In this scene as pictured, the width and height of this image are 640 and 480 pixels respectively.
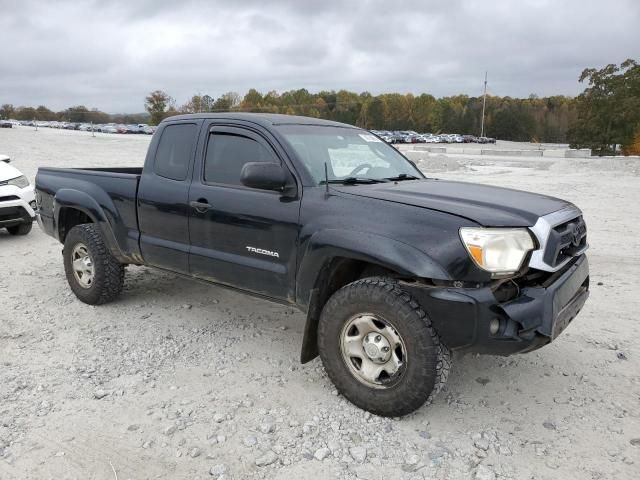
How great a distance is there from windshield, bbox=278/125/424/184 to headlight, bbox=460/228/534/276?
1157mm

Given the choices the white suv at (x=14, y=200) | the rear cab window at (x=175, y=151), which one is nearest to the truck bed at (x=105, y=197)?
the rear cab window at (x=175, y=151)

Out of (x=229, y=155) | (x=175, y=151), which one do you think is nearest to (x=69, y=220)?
(x=175, y=151)

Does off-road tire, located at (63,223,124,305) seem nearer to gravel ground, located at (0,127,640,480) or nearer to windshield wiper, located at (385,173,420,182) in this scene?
gravel ground, located at (0,127,640,480)

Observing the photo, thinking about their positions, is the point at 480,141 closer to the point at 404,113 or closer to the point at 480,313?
the point at 404,113

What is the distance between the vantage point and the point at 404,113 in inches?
4838

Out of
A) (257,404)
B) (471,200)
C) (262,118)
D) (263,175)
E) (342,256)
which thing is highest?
(262,118)

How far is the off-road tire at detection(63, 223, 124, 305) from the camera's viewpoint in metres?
5.06

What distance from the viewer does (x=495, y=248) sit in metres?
3.02

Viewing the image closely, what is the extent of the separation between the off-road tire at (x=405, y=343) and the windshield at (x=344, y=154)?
894mm

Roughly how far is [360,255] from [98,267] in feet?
9.53

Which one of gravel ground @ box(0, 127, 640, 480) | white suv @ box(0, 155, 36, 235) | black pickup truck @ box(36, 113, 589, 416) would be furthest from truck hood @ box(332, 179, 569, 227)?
white suv @ box(0, 155, 36, 235)

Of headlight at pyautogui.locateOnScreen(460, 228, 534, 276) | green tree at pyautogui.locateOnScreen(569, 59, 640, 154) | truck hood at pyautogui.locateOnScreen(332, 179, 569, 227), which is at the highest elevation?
green tree at pyautogui.locateOnScreen(569, 59, 640, 154)

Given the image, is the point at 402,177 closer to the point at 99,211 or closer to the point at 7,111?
the point at 99,211

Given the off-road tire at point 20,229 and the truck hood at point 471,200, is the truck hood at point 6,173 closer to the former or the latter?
the off-road tire at point 20,229
